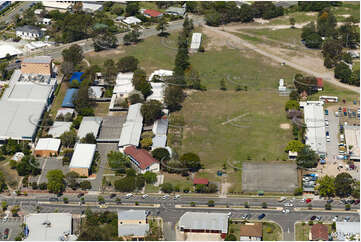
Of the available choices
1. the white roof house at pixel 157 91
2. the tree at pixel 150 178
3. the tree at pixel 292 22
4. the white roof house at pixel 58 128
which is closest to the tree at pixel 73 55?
the white roof house at pixel 157 91

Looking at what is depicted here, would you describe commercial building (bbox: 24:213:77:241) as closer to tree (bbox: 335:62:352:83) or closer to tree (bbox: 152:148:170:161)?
tree (bbox: 152:148:170:161)

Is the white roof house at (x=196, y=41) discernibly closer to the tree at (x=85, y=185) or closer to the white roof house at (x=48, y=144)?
the white roof house at (x=48, y=144)

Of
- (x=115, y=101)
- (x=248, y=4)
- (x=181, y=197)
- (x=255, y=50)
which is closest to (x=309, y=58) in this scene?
(x=255, y=50)

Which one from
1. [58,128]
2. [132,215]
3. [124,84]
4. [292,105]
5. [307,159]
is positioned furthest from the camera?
[124,84]

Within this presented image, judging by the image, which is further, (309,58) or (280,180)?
(309,58)

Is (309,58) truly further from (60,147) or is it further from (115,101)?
(60,147)

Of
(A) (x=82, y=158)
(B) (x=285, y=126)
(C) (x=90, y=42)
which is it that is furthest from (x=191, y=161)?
(C) (x=90, y=42)

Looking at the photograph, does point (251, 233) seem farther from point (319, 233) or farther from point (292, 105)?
point (292, 105)

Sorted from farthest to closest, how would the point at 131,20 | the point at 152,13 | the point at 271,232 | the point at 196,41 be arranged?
the point at 152,13
the point at 131,20
the point at 196,41
the point at 271,232
